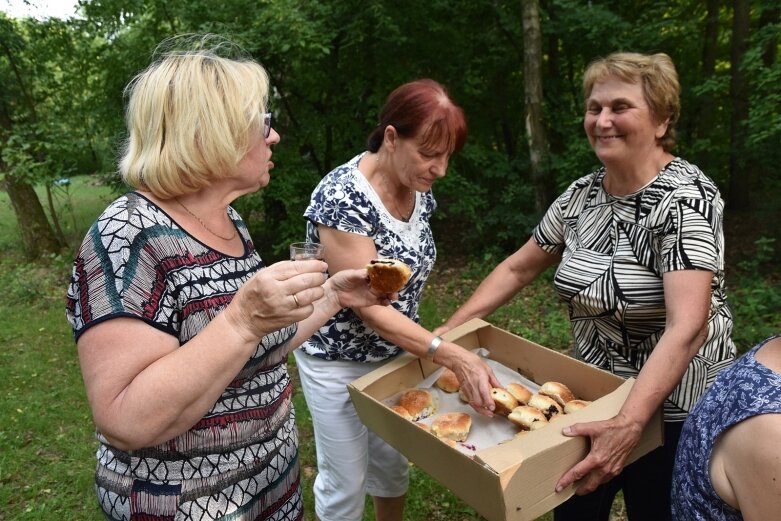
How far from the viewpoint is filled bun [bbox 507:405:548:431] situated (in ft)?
5.84

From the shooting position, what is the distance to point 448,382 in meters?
2.14

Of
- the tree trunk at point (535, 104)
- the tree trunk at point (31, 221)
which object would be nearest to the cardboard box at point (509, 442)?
the tree trunk at point (535, 104)

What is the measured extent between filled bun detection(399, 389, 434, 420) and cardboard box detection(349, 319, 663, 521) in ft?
0.31

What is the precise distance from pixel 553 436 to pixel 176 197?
1.26 meters

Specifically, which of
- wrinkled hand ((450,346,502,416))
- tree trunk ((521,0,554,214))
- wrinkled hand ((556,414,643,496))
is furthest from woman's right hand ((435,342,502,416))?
tree trunk ((521,0,554,214))

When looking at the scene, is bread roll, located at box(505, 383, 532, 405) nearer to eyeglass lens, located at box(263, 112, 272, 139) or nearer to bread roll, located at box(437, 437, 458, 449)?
bread roll, located at box(437, 437, 458, 449)

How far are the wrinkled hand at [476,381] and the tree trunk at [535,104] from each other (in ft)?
17.9

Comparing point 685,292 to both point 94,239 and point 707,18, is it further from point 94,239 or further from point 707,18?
point 707,18

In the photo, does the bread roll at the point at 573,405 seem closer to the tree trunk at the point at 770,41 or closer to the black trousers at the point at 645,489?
the black trousers at the point at 645,489

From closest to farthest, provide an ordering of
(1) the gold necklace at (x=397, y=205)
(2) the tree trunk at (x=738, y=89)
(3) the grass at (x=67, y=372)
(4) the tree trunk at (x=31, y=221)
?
(1) the gold necklace at (x=397, y=205), (3) the grass at (x=67, y=372), (2) the tree trunk at (x=738, y=89), (4) the tree trunk at (x=31, y=221)

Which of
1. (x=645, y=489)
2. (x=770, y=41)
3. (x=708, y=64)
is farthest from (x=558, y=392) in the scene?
(x=708, y=64)

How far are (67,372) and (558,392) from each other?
16.6 feet

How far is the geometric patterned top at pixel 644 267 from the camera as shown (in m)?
1.81

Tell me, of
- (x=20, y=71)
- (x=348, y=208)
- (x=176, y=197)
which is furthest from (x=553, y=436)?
(x=20, y=71)
